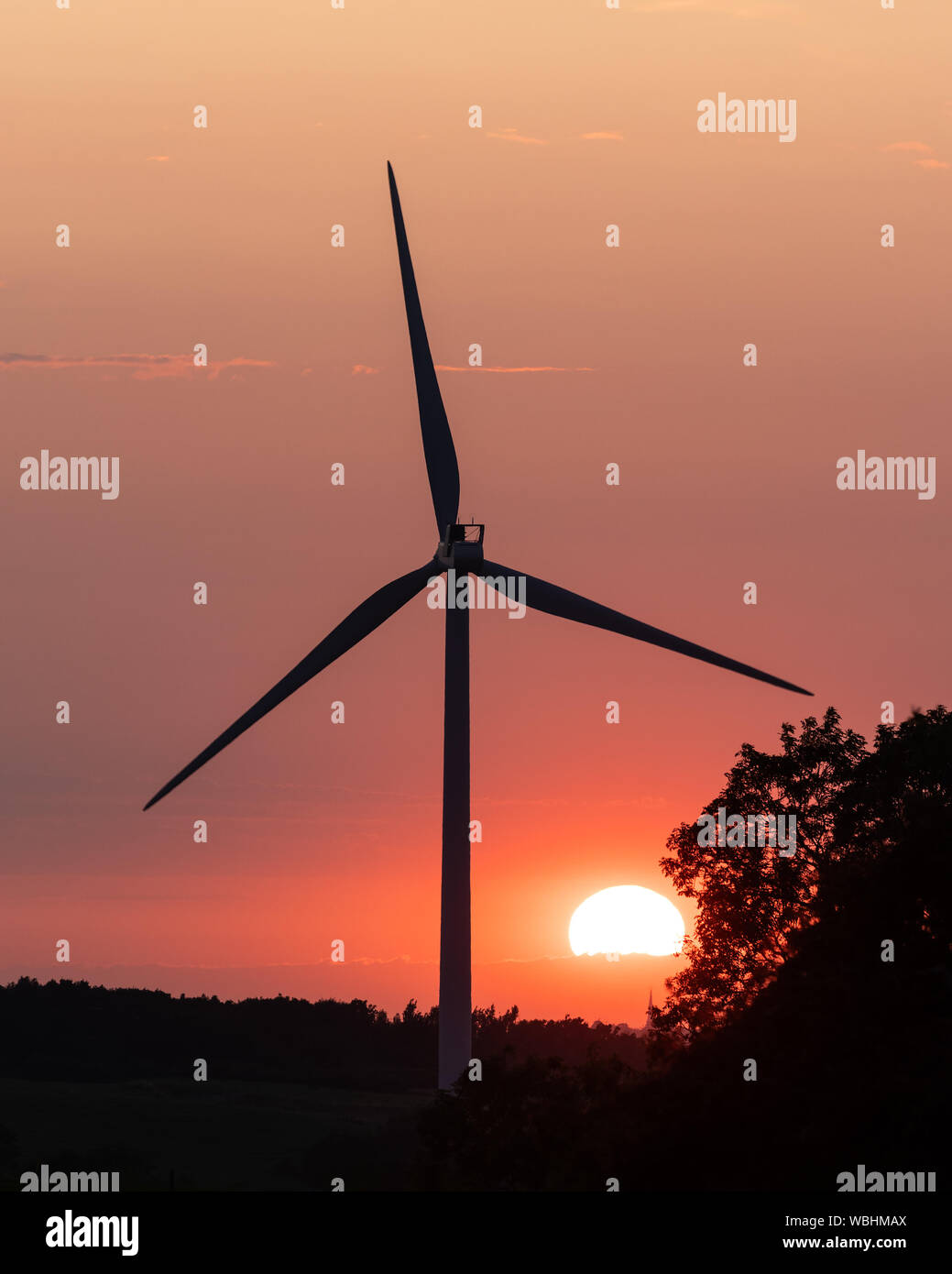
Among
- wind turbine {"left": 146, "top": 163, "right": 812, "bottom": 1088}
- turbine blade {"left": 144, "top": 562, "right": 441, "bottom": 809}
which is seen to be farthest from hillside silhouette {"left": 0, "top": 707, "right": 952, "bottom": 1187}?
turbine blade {"left": 144, "top": 562, "right": 441, "bottom": 809}

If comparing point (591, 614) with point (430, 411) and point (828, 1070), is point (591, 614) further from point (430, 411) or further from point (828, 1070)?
point (828, 1070)

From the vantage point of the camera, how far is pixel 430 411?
91438 millimetres

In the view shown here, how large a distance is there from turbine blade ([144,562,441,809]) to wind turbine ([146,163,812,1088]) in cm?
4

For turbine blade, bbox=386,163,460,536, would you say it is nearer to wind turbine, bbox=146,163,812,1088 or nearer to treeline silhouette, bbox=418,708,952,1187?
wind turbine, bbox=146,163,812,1088

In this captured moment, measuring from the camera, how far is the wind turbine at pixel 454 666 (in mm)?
85688

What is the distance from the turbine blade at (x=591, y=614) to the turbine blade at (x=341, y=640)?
3904 mm

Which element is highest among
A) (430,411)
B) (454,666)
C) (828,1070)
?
(430,411)

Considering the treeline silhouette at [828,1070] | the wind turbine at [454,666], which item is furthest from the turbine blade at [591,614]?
the treeline silhouette at [828,1070]

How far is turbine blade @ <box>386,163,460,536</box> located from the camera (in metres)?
90.8

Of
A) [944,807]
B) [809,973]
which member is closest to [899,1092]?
[809,973]

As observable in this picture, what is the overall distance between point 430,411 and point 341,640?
A: 1141 centimetres

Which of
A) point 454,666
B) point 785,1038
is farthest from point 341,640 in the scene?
point 785,1038

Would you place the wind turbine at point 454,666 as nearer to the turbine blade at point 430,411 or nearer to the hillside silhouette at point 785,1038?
the turbine blade at point 430,411

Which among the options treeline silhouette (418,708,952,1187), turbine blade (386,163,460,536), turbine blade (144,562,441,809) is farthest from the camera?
turbine blade (386,163,460,536)
